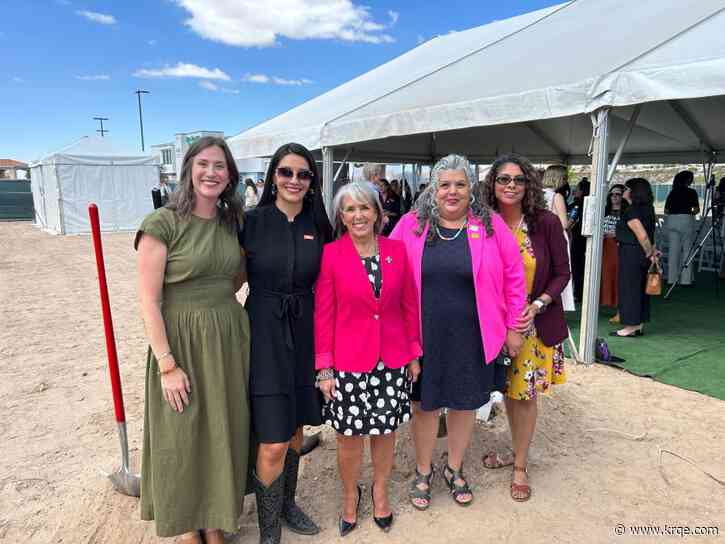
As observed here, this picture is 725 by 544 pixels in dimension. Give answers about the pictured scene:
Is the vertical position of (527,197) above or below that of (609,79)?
below

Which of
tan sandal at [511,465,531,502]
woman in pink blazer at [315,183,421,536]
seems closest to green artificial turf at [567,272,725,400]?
tan sandal at [511,465,531,502]

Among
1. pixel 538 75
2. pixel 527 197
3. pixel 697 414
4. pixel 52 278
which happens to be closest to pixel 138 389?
pixel 527 197

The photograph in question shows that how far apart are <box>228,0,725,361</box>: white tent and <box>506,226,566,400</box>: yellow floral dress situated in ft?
7.17

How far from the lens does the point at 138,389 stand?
4047 mm

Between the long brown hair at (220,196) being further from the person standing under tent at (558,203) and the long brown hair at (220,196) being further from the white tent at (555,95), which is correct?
the white tent at (555,95)

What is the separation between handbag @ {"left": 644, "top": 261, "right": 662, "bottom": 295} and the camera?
191 inches

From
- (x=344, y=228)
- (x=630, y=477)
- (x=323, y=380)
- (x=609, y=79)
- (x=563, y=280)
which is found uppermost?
(x=609, y=79)

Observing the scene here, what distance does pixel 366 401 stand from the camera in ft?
6.97

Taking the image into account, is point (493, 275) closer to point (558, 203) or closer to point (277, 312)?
point (277, 312)

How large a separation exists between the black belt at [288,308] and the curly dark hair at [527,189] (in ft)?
3.30

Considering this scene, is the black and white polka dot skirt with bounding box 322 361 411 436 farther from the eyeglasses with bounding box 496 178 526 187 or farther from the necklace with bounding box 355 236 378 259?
the eyeglasses with bounding box 496 178 526 187

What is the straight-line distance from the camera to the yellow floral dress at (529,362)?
2.41m

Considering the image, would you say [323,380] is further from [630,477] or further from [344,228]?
[630,477]

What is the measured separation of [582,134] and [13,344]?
9.24 metres
